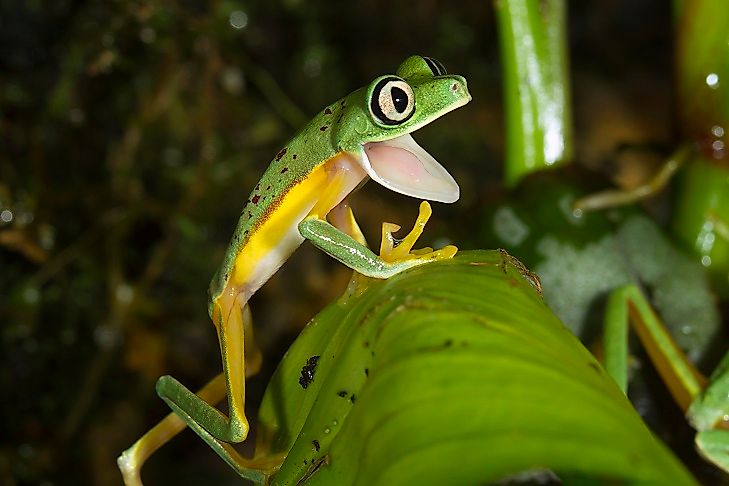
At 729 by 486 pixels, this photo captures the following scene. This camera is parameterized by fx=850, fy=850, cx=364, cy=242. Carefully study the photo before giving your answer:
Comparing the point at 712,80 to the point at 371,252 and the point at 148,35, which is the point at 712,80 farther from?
the point at 148,35

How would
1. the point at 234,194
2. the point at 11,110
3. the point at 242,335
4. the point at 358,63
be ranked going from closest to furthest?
the point at 242,335 → the point at 11,110 → the point at 234,194 → the point at 358,63

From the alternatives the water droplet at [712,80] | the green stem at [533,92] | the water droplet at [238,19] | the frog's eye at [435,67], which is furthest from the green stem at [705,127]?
the water droplet at [238,19]

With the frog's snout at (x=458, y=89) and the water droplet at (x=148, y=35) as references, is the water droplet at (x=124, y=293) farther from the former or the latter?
the frog's snout at (x=458, y=89)

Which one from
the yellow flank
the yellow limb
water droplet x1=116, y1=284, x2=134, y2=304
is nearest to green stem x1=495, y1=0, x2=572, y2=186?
the yellow flank

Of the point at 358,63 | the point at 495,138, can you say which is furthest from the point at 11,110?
the point at 495,138

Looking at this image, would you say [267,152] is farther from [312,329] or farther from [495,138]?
[312,329]

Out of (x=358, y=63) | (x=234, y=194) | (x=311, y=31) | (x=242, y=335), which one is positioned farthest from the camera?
(x=358, y=63)

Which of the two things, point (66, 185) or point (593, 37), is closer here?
point (66, 185)
